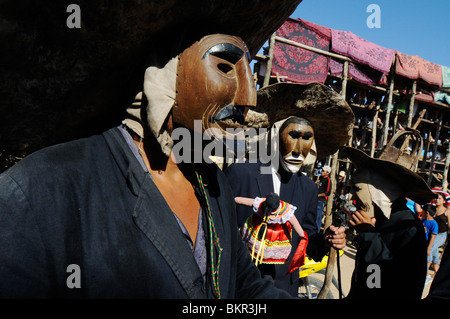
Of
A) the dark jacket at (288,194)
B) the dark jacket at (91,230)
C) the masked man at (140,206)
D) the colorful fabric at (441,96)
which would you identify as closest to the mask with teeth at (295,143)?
the dark jacket at (288,194)

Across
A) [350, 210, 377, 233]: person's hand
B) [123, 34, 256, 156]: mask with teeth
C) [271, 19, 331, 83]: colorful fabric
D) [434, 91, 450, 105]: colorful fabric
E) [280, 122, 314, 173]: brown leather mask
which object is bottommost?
[350, 210, 377, 233]: person's hand

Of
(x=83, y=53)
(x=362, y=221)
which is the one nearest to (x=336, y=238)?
(x=362, y=221)

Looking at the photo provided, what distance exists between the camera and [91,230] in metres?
0.82

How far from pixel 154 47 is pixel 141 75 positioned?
115 mm

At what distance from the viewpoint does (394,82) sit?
1162cm

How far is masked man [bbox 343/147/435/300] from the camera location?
97.5 inches

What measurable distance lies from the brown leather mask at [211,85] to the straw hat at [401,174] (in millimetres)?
1908

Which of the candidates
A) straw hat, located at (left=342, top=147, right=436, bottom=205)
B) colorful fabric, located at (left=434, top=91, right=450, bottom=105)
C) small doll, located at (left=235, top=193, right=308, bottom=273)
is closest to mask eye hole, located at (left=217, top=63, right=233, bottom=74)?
small doll, located at (left=235, top=193, right=308, bottom=273)

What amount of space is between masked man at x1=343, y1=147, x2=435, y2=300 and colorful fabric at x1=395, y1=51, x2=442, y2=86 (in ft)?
34.2

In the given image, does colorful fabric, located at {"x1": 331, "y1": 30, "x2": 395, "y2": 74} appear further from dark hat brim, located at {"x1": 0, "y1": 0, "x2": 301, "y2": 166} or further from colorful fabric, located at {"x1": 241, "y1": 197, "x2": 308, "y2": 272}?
dark hat brim, located at {"x1": 0, "y1": 0, "x2": 301, "y2": 166}

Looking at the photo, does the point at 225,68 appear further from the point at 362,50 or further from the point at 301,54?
the point at 362,50

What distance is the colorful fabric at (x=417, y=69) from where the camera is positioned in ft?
36.3

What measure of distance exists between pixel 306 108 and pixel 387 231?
1434 mm
